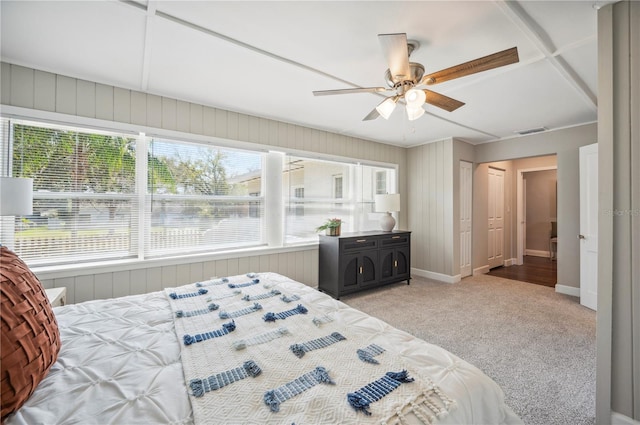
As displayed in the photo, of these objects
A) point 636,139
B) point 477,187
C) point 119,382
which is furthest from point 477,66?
point 477,187

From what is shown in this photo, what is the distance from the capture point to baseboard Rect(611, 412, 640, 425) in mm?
1501

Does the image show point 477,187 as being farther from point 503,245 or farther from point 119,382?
point 119,382

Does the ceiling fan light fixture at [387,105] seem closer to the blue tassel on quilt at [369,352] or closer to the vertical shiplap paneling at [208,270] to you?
the blue tassel on quilt at [369,352]

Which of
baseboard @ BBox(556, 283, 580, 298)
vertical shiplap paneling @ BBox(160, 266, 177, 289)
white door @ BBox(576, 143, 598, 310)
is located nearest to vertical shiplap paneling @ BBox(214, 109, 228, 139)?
vertical shiplap paneling @ BBox(160, 266, 177, 289)

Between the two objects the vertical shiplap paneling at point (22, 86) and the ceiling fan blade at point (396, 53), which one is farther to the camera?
the vertical shiplap paneling at point (22, 86)

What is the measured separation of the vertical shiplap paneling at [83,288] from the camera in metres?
2.53

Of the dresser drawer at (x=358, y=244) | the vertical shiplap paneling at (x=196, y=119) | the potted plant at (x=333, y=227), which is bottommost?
the dresser drawer at (x=358, y=244)

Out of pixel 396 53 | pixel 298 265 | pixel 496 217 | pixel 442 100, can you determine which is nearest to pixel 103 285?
pixel 298 265

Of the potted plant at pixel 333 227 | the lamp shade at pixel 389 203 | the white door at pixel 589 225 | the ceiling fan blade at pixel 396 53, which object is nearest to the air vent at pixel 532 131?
the white door at pixel 589 225

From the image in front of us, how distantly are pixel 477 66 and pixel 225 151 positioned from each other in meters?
2.83

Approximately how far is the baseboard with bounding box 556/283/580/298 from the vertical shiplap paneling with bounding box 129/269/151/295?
5.70 meters

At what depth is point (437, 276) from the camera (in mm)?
4918

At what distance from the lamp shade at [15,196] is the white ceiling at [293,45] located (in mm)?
1075

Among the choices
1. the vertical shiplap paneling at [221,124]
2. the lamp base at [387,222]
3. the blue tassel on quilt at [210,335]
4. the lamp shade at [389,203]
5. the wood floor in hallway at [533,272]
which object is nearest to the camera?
the blue tassel on quilt at [210,335]
